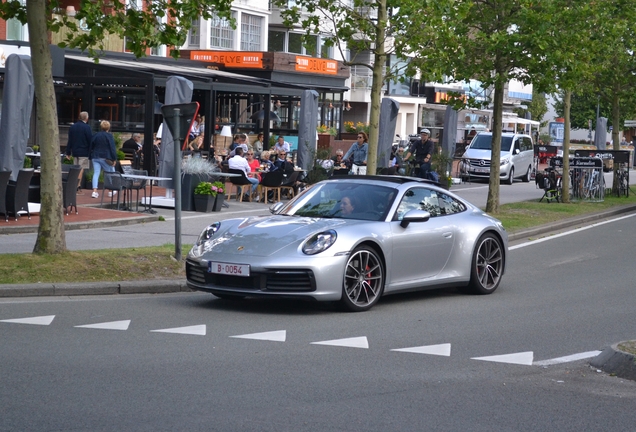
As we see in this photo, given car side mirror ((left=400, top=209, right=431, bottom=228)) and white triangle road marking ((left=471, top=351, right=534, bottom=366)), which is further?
car side mirror ((left=400, top=209, right=431, bottom=228))

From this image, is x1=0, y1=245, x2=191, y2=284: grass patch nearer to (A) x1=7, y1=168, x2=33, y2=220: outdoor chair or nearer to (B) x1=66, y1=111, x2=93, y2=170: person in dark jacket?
(A) x1=7, y1=168, x2=33, y2=220: outdoor chair

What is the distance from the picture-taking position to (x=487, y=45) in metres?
22.4

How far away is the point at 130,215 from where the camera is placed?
65.4ft

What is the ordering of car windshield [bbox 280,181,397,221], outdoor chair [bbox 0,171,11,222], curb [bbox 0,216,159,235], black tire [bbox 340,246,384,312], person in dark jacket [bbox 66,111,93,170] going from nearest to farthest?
black tire [bbox 340,246,384,312], car windshield [bbox 280,181,397,221], curb [bbox 0,216,159,235], outdoor chair [bbox 0,171,11,222], person in dark jacket [bbox 66,111,93,170]

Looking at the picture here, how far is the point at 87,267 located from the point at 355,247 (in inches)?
135

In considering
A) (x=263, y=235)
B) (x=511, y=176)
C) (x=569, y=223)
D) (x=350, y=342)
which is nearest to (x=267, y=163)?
(x=569, y=223)

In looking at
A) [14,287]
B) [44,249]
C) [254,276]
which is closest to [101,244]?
[44,249]

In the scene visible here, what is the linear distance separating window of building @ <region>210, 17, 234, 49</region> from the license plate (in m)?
39.4

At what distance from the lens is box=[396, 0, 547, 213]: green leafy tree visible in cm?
1972

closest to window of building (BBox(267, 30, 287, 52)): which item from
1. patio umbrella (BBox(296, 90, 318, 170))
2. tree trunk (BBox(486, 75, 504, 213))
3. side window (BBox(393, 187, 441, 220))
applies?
patio umbrella (BBox(296, 90, 318, 170))

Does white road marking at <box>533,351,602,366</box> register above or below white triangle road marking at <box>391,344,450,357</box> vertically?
above

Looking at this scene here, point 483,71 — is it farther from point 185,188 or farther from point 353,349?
point 353,349

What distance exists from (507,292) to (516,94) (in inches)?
3183

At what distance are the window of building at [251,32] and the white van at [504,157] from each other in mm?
13976
